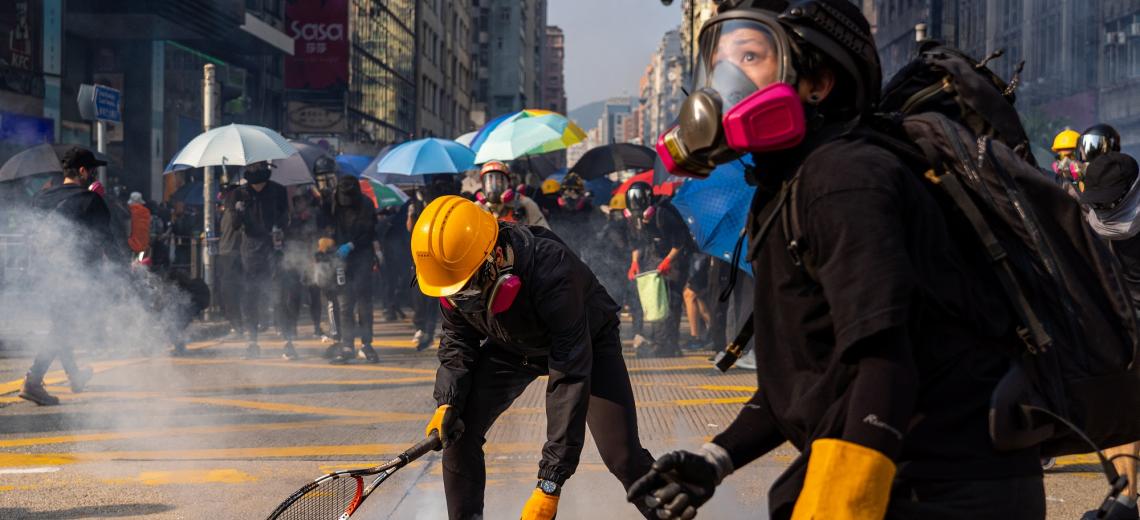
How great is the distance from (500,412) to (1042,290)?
2710 millimetres

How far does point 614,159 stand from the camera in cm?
2062

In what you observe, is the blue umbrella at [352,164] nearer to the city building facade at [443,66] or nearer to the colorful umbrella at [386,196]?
the colorful umbrella at [386,196]

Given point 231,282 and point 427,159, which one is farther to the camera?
point 427,159

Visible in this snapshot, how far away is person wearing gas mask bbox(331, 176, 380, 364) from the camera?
1212 centimetres

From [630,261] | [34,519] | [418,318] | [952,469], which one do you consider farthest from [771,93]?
[630,261]

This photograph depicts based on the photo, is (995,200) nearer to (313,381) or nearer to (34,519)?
(34,519)

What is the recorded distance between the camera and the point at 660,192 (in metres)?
15.5

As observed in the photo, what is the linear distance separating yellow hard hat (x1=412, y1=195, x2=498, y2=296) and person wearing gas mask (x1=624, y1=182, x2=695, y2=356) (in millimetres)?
9052

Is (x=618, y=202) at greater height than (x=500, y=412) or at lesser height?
greater

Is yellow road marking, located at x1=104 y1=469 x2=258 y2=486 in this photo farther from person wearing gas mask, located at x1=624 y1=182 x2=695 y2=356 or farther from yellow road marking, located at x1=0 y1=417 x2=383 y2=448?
person wearing gas mask, located at x1=624 y1=182 x2=695 y2=356

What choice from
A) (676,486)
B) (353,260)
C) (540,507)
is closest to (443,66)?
(353,260)

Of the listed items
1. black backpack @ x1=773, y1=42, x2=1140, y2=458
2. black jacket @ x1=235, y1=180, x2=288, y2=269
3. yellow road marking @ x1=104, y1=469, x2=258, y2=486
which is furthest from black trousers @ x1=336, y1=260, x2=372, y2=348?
black backpack @ x1=773, y1=42, x2=1140, y2=458

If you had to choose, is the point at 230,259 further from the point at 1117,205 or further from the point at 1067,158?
the point at 1117,205

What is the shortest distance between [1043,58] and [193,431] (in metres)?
32.5
